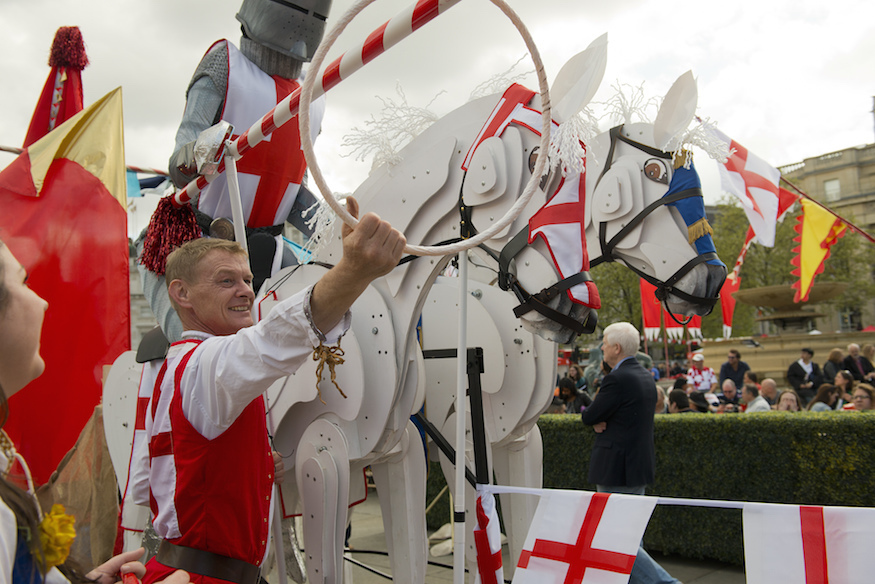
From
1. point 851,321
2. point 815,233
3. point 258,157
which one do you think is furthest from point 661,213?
point 851,321

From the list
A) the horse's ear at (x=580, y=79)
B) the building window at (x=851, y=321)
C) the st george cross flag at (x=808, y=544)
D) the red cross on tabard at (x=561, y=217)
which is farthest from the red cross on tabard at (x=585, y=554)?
the building window at (x=851, y=321)

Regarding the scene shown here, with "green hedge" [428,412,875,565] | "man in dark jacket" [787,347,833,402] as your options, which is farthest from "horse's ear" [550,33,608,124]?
"man in dark jacket" [787,347,833,402]

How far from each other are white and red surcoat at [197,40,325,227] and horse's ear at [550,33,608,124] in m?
1.45

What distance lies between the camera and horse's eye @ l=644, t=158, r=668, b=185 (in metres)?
3.58

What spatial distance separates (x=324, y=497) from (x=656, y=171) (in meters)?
2.31

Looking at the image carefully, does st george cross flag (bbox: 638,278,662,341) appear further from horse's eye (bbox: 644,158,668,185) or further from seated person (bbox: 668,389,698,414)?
horse's eye (bbox: 644,158,668,185)

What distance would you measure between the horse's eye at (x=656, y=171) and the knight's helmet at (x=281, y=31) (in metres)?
1.81

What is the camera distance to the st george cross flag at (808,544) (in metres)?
2.47

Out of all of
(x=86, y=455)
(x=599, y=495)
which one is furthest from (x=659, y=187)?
(x=86, y=455)

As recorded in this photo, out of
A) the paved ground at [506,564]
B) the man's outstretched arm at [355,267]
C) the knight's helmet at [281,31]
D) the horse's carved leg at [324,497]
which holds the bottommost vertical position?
the paved ground at [506,564]

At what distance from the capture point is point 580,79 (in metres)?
2.62

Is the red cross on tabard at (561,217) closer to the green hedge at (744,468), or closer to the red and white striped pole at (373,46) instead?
the red and white striped pole at (373,46)

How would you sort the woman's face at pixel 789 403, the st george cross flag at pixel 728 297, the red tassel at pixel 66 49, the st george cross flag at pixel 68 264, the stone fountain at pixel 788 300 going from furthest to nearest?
the stone fountain at pixel 788 300 → the st george cross flag at pixel 728 297 → the woman's face at pixel 789 403 → the red tassel at pixel 66 49 → the st george cross flag at pixel 68 264

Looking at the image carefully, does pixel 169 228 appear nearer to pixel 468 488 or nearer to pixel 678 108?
pixel 468 488
